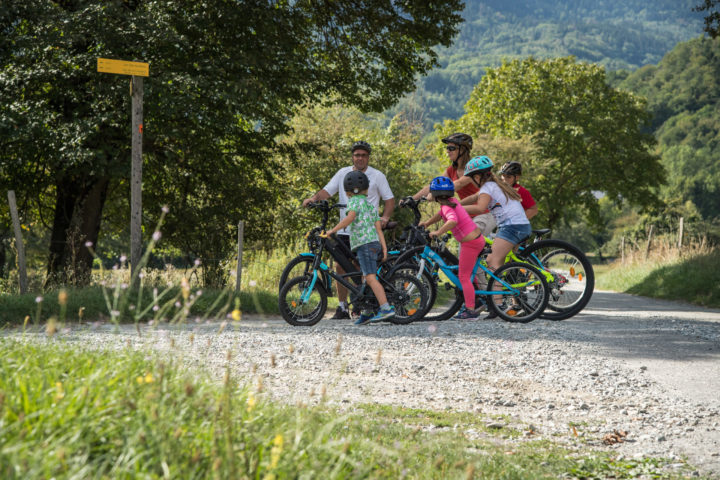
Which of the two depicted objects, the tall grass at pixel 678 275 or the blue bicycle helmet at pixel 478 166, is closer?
the blue bicycle helmet at pixel 478 166

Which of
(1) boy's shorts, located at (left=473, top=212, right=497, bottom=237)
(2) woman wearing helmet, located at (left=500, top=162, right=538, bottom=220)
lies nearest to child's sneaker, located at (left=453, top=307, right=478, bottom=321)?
(1) boy's shorts, located at (left=473, top=212, right=497, bottom=237)

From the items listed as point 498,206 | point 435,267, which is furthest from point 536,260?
point 435,267

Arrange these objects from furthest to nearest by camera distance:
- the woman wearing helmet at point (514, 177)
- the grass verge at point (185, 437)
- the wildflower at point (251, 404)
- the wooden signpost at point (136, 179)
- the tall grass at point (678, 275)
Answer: the tall grass at point (678, 275), the wooden signpost at point (136, 179), the woman wearing helmet at point (514, 177), the wildflower at point (251, 404), the grass verge at point (185, 437)

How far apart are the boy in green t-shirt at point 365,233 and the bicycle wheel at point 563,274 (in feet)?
6.30

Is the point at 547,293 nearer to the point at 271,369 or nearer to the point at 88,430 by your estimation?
the point at 271,369

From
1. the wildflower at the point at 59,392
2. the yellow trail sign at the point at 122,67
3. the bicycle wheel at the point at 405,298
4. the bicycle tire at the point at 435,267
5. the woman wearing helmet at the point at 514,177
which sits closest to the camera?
the wildflower at the point at 59,392

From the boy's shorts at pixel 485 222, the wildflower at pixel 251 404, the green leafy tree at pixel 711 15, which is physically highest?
the green leafy tree at pixel 711 15

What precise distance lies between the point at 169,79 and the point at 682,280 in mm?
12683

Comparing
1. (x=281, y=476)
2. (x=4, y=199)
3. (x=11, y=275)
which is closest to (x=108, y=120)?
(x=11, y=275)

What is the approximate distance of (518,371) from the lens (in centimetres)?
536

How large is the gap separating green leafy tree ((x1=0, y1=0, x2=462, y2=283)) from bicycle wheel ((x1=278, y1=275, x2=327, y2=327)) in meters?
5.35

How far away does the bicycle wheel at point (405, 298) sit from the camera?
318 inches

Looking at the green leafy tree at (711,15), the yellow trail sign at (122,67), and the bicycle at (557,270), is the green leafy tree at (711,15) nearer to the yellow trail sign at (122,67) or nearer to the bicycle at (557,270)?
the bicycle at (557,270)

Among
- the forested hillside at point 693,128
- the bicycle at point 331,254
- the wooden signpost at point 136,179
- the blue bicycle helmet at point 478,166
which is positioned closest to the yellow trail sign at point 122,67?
the wooden signpost at point 136,179
